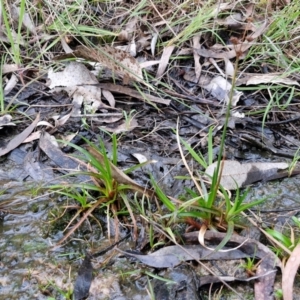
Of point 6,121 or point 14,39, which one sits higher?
point 14,39

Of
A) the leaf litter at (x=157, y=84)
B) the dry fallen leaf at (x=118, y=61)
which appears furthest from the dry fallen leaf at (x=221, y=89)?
the dry fallen leaf at (x=118, y=61)

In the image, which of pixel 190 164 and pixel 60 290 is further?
pixel 190 164

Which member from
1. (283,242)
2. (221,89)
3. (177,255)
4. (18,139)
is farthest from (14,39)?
(283,242)

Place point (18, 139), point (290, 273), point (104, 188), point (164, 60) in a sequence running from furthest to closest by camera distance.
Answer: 1. point (164, 60)
2. point (18, 139)
3. point (104, 188)
4. point (290, 273)

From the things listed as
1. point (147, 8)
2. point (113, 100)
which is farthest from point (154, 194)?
point (147, 8)

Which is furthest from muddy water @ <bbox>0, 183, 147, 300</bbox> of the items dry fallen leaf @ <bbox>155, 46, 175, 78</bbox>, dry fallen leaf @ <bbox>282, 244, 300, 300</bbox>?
dry fallen leaf @ <bbox>155, 46, 175, 78</bbox>

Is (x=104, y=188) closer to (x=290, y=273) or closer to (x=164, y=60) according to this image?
(x=290, y=273)

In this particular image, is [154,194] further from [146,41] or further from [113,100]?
[146,41]
